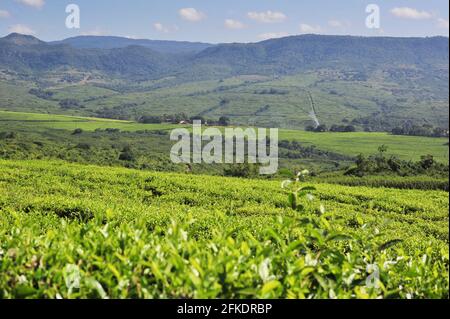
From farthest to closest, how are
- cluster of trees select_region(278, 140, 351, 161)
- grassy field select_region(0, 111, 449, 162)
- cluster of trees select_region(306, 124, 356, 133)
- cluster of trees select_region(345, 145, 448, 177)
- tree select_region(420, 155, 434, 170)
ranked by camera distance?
1. cluster of trees select_region(306, 124, 356, 133)
2. cluster of trees select_region(278, 140, 351, 161)
3. grassy field select_region(0, 111, 449, 162)
4. tree select_region(420, 155, 434, 170)
5. cluster of trees select_region(345, 145, 448, 177)

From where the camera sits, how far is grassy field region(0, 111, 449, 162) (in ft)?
318

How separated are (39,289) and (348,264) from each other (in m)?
1.85

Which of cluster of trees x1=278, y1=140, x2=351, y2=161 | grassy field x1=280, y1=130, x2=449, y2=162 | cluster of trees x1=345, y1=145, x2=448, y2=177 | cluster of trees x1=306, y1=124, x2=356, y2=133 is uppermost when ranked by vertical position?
cluster of trees x1=345, y1=145, x2=448, y2=177

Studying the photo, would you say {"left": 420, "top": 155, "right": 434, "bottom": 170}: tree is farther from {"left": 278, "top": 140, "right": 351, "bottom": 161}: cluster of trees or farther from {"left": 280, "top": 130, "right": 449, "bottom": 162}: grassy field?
{"left": 278, "top": 140, "right": 351, "bottom": 161}: cluster of trees

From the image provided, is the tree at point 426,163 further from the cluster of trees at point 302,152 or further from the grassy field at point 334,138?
the cluster of trees at point 302,152

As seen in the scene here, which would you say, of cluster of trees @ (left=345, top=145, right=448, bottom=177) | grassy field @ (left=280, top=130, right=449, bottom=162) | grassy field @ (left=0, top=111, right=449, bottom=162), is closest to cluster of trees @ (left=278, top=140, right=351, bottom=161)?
grassy field @ (left=0, top=111, right=449, bottom=162)

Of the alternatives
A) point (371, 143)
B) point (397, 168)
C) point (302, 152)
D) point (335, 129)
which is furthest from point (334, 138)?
point (397, 168)

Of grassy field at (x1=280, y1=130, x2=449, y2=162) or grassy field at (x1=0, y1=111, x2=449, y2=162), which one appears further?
grassy field at (x1=0, y1=111, x2=449, y2=162)

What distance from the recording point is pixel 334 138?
121438mm

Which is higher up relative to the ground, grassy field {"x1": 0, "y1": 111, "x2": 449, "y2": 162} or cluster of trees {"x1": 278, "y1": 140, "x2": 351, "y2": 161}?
grassy field {"x1": 0, "y1": 111, "x2": 449, "y2": 162}

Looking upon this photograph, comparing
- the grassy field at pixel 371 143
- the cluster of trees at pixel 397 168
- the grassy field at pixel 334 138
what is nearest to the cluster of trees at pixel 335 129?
the grassy field at pixel 371 143

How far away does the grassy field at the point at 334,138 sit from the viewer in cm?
9681

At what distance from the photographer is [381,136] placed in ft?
399
